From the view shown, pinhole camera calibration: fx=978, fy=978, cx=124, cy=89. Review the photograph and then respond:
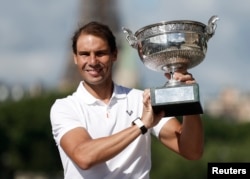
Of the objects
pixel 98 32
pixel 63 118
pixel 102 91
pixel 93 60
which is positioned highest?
pixel 98 32

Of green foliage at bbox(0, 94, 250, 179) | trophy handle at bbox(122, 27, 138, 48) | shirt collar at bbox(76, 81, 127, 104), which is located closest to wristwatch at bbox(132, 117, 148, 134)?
shirt collar at bbox(76, 81, 127, 104)

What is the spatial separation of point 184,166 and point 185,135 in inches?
1366

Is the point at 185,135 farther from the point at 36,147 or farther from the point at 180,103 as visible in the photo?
the point at 36,147

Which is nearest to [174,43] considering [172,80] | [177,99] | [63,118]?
[172,80]

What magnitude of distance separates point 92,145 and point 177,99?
1.27 feet

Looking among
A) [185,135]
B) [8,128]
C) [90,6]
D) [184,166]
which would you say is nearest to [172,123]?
Result: [185,135]

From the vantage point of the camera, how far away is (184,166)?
38.7 meters

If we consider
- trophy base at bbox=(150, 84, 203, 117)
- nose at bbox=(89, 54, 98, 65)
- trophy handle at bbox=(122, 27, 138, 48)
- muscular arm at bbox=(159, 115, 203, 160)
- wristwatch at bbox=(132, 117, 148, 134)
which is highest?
trophy handle at bbox=(122, 27, 138, 48)

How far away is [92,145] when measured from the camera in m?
3.92

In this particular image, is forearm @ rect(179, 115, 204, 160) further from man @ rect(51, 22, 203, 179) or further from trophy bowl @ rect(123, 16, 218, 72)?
trophy bowl @ rect(123, 16, 218, 72)

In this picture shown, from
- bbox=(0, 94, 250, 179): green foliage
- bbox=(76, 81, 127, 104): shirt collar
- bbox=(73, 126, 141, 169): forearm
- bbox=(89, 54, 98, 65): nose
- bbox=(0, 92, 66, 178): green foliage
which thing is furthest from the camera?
bbox=(0, 92, 66, 178): green foliage

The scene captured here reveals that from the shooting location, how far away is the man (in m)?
3.94

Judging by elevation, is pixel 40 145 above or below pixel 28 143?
below

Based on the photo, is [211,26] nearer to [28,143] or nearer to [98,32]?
[98,32]
